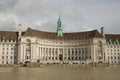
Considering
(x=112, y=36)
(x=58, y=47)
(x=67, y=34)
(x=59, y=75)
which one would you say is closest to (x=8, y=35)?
(x=58, y=47)

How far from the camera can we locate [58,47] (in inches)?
5669

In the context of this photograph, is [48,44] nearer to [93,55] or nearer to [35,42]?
[35,42]

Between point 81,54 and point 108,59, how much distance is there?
15.6 metres

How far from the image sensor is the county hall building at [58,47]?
12875 cm

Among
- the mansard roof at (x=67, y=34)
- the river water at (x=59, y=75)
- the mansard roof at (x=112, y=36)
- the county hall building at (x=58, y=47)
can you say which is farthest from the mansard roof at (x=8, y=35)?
the river water at (x=59, y=75)

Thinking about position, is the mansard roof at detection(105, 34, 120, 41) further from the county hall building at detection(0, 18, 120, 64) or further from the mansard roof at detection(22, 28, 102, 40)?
the mansard roof at detection(22, 28, 102, 40)

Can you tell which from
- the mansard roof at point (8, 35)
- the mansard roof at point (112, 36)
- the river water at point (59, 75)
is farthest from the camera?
the mansard roof at point (112, 36)

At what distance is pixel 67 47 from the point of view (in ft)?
475

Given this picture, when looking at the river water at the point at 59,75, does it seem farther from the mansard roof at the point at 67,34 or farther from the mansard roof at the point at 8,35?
the mansard roof at the point at 67,34

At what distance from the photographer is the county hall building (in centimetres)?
12875

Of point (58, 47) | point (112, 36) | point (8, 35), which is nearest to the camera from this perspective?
point (8, 35)

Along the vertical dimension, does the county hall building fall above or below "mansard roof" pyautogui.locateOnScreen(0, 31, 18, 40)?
below

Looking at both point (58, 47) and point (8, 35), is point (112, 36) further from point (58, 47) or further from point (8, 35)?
point (8, 35)

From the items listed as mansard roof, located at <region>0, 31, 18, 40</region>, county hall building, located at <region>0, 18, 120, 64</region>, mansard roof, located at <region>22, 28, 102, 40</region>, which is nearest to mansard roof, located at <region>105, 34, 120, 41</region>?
county hall building, located at <region>0, 18, 120, 64</region>
